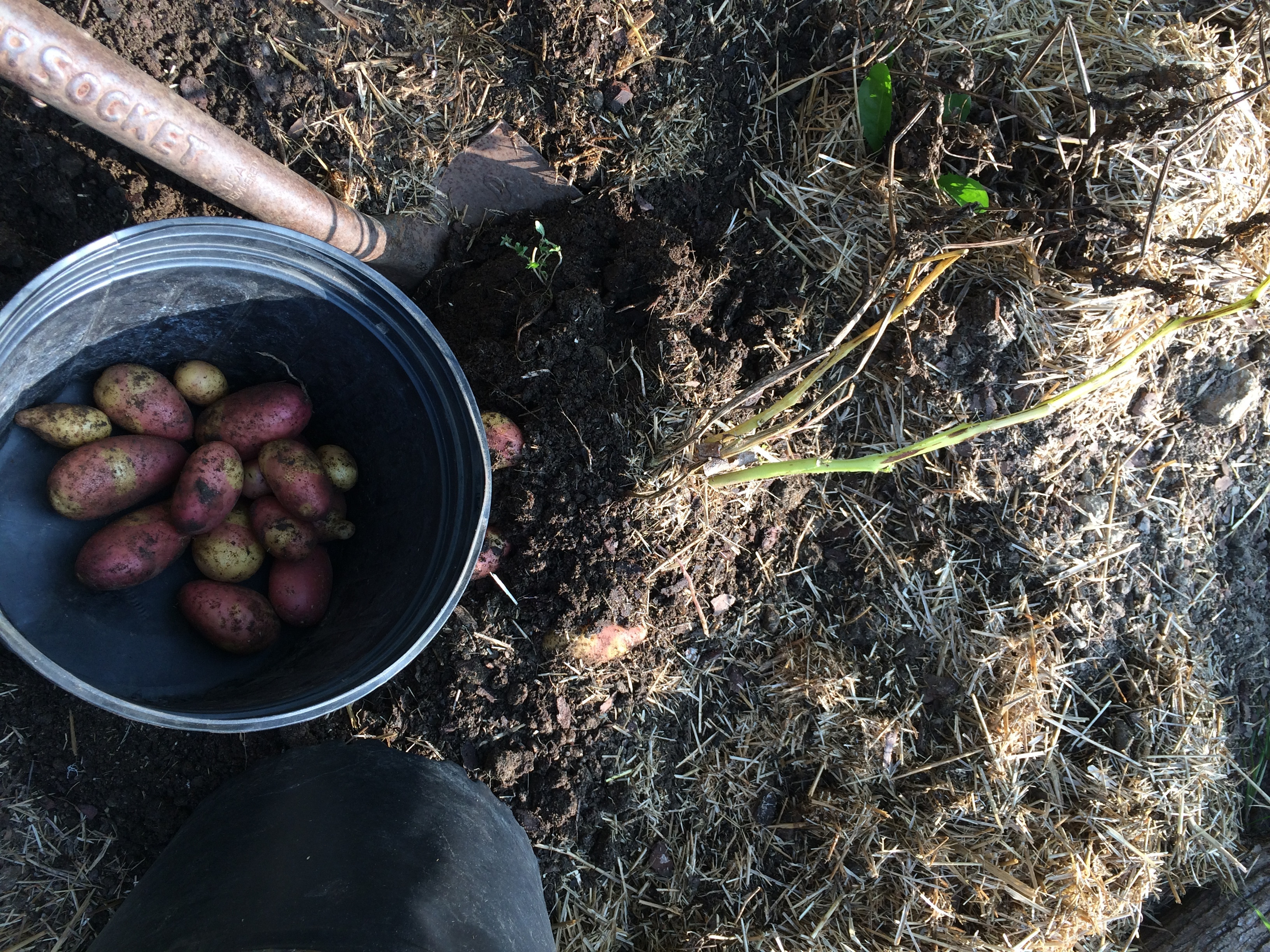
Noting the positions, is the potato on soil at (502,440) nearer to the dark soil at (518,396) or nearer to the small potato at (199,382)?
the dark soil at (518,396)

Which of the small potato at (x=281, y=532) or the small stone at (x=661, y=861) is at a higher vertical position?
the small potato at (x=281, y=532)

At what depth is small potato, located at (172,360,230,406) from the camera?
199 cm

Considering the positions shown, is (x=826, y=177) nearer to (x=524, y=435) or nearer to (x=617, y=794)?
(x=524, y=435)

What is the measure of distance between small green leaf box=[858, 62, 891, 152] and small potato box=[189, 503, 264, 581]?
206 centimetres

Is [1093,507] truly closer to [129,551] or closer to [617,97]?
[617,97]

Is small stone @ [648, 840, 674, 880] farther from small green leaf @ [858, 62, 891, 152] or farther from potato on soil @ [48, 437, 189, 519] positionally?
small green leaf @ [858, 62, 891, 152]

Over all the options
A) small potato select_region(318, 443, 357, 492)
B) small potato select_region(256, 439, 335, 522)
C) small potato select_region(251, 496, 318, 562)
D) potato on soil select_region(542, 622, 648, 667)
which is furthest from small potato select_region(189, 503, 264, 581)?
potato on soil select_region(542, 622, 648, 667)

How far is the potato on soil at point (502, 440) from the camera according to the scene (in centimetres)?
196

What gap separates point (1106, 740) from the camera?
224 cm

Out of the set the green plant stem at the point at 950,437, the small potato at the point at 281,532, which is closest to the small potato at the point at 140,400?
the small potato at the point at 281,532

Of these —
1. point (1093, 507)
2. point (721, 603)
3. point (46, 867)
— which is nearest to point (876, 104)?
point (1093, 507)

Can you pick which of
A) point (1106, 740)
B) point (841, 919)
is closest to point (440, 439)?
point (841, 919)

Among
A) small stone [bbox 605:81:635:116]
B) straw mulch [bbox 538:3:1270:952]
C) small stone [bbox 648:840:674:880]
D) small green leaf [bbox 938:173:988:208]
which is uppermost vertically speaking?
small stone [bbox 605:81:635:116]

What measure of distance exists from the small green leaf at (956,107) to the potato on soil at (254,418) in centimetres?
194
